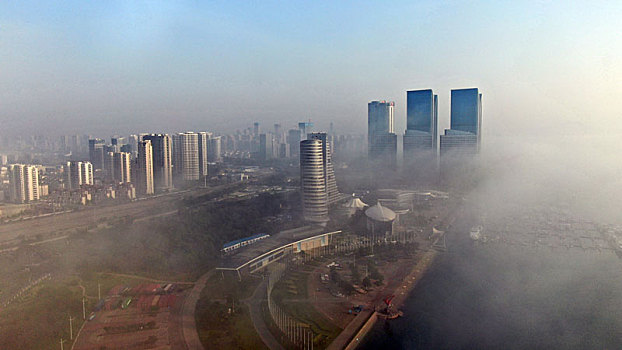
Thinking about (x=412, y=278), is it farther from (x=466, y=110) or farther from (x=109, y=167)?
(x=466, y=110)

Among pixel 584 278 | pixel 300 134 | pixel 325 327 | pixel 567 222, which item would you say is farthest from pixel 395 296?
pixel 300 134

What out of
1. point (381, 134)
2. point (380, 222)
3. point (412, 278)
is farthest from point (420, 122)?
point (412, 278)

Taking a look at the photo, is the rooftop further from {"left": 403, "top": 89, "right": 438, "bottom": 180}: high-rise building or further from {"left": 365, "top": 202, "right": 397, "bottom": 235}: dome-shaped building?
{"left": 403, "top": 89, "right": 438, "bottom": 180}: high-rise building

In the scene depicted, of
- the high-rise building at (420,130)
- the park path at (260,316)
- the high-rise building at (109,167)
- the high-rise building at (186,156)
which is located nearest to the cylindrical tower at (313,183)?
the park path at (260,316)

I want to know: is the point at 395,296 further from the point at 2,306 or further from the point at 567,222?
the point at 567,222

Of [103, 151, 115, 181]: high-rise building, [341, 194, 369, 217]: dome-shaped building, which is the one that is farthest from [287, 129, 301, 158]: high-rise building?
[341, 194, 369, 217]: dome-shaped building
